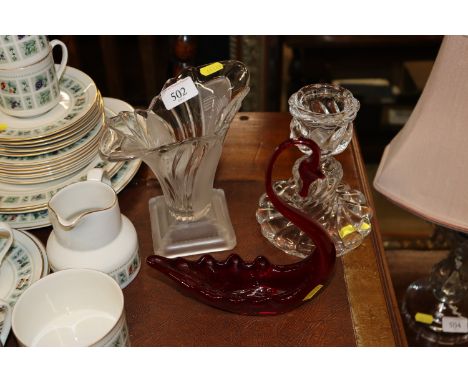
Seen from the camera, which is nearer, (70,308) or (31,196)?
(70,308)

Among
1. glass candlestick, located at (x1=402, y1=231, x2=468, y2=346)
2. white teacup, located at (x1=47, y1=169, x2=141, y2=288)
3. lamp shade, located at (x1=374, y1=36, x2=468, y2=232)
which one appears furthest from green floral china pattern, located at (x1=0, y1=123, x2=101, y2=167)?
glass candlestick, located at (x1=402, y1=231, x2=468, y2=346)

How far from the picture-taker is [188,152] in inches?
28.3

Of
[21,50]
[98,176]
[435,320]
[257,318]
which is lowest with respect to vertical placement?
[435,320]

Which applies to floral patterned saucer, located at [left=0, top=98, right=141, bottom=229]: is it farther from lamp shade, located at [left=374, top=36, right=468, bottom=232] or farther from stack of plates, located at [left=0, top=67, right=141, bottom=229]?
lamp shade, located at [left=374, top=36, right=468, bottom=232]

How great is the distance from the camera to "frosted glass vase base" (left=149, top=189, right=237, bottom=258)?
0.79 meters

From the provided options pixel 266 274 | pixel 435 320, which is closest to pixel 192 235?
pixel 266 274

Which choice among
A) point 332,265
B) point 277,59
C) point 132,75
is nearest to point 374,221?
point 332,265

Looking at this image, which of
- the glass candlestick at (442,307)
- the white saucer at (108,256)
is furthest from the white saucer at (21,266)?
the glass candlestick at (442,307)

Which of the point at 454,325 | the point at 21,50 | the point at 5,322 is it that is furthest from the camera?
the point at 454,325

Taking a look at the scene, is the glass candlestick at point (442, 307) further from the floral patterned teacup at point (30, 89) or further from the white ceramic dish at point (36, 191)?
the floral patterned teacup at point (30, 89)

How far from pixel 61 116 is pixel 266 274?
13.6 inches

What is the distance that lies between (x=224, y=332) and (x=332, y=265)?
144 mm

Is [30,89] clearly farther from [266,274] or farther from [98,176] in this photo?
[266,274]

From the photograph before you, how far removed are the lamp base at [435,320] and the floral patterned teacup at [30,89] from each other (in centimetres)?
67
